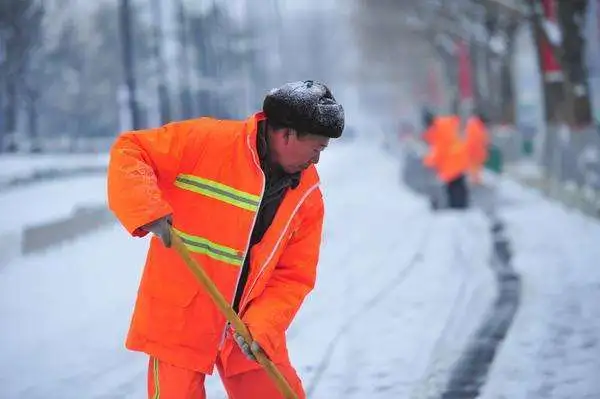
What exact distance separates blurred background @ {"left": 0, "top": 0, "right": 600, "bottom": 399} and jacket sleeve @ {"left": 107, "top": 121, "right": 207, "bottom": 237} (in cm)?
259

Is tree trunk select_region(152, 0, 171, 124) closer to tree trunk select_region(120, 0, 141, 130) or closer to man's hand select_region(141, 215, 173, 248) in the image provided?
tree trunk select_region(120, 0, 141, 130)

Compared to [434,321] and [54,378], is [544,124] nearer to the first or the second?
[434,321]

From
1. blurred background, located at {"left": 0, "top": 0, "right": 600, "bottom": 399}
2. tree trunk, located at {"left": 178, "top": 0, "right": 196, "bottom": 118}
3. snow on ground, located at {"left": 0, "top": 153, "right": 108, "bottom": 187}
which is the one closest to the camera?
blurred background, located at {"left": 0, "top": 0, "right": 600, "bottom": 399}

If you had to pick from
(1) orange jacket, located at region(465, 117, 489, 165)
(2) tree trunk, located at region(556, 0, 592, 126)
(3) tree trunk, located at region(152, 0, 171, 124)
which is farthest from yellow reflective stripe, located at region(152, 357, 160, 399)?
(2) tree trunk, located at region(556, 0, 592, 126)

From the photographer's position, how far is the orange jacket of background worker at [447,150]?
50.0ft

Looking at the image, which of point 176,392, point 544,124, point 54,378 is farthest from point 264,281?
point 544,124

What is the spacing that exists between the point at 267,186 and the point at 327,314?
4549 millimetres

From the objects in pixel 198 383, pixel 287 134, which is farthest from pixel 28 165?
pixel 287 134

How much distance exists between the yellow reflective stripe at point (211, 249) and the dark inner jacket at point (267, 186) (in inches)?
3.1

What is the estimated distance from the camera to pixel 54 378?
5777mm

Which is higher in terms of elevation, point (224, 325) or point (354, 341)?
point (224, 325)

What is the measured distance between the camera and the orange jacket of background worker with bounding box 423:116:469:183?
1524cm

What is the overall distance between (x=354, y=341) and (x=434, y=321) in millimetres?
802

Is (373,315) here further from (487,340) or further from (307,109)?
(307,109)
